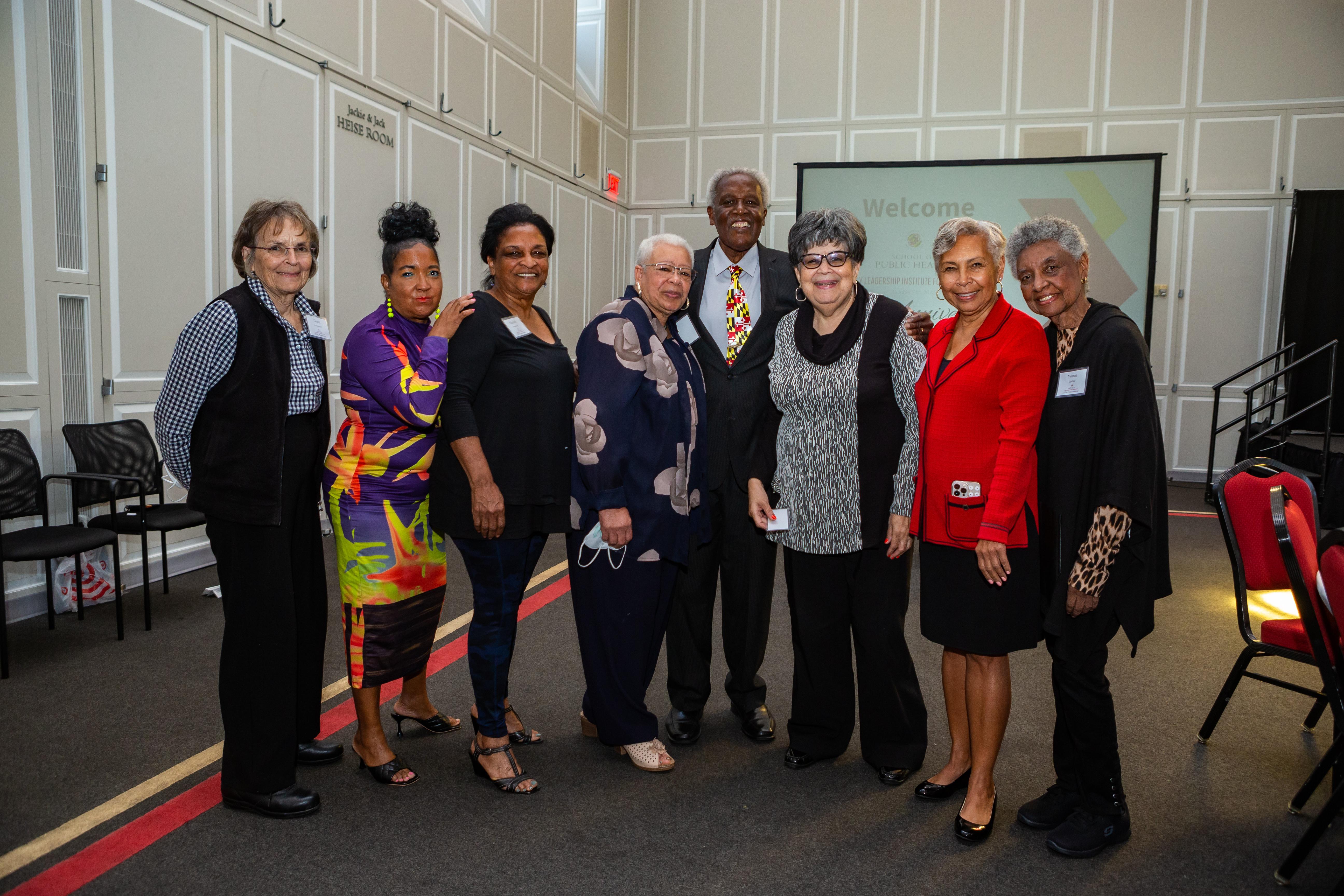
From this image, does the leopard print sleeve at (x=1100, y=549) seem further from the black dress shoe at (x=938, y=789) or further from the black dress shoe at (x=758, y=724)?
the black dress shoe at (x=758, y=724)

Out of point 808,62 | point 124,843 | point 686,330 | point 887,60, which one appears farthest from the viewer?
point 808,62

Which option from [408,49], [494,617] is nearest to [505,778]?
[494,617]

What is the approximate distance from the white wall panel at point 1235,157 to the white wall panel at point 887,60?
9.90 ft

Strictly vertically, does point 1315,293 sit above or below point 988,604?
above

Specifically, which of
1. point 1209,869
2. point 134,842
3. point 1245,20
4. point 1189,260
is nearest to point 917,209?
point 1189,260

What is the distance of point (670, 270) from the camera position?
98.9 inches

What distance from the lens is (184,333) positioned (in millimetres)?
2145

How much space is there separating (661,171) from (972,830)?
990 centimetres

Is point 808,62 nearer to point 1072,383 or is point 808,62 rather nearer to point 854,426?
point 854,426

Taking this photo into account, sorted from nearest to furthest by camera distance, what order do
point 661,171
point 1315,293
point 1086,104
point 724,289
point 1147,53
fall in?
point 724,289, point 1315,293, point 1147,53, point 1086,104, point 661,171

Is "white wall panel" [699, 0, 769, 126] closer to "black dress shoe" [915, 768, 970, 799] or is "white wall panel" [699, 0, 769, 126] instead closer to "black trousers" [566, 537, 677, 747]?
"black trousers" [566, 537, 677, 747]

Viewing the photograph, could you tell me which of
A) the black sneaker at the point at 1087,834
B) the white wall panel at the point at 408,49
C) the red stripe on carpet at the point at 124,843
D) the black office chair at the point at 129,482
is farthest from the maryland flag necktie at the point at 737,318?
the white wall panel at the point at 408,49

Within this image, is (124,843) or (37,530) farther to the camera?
(37,530)

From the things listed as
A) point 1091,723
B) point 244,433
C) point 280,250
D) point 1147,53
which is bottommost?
point 1091,723
